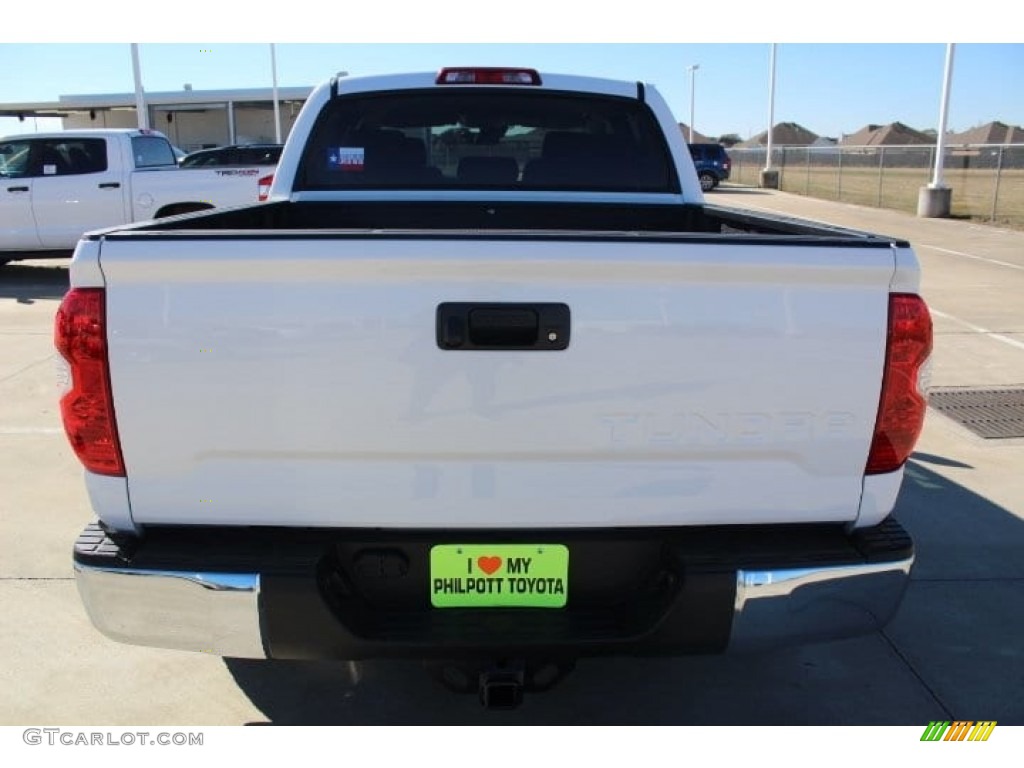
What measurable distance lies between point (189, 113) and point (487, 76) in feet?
197

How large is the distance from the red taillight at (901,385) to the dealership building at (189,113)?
2093 inches

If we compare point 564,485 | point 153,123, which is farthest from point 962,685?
point 153,123

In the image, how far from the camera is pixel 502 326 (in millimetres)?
2049

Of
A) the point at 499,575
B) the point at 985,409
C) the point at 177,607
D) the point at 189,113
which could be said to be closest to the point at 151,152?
the point at 985,409

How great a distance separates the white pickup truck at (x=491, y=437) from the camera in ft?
6.69

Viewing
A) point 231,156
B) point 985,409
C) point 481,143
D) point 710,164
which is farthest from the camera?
point 710,164

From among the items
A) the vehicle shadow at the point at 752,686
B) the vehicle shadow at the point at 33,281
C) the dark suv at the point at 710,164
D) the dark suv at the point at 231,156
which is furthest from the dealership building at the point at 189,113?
the vehicle shadow at the point at 752,686

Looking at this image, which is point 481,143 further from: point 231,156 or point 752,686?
point 231,156

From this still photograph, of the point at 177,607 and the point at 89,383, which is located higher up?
the point at 89,383

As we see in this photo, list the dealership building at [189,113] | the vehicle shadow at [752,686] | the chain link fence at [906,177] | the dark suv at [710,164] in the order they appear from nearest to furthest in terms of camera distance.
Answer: the vehicle shadow at [752,686] < the chain link fence at [906,177] < the dark suv at [710,164] < the dealership building at [189,113]

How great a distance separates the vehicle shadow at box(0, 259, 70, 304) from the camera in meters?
10.7

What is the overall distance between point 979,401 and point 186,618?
5.87m

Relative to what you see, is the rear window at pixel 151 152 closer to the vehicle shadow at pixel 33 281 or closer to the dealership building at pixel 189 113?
the vehicle shadow at pixel 33 281

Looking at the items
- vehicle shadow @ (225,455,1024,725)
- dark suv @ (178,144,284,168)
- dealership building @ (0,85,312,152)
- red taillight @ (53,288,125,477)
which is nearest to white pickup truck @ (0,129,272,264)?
dark suv @ (178,144,284,168)
